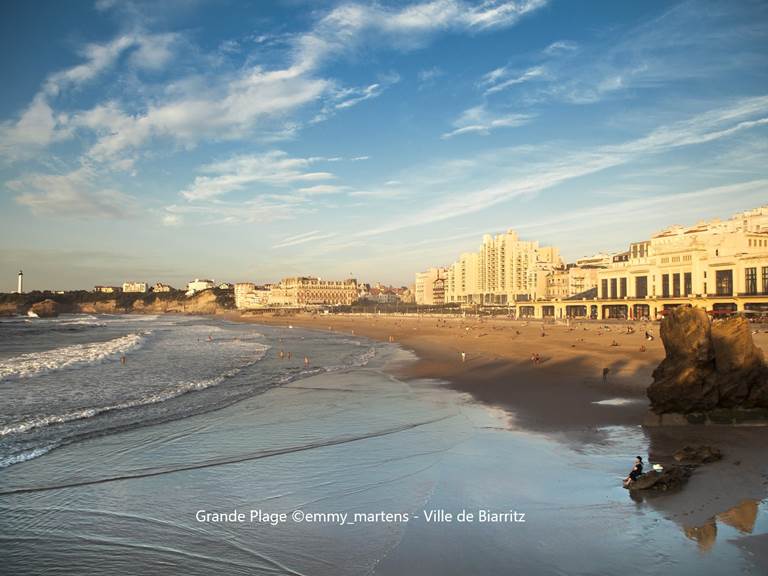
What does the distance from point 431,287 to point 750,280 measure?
126 metres

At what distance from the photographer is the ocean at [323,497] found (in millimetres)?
7074

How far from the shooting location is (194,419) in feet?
53.2

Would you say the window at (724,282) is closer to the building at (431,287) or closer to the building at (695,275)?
the building at (695,275)

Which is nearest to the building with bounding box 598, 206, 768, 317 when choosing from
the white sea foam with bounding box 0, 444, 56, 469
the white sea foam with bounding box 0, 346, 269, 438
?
the white sea foam with bounding box 0, 346, 269, 438

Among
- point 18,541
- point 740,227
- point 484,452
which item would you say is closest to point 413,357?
point 484,452

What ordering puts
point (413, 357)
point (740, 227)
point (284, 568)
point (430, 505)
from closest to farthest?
point (284, 568)
point (430, 505)
point (413, 357)
point (740, 227)

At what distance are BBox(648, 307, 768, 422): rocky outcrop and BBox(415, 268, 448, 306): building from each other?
521 feet

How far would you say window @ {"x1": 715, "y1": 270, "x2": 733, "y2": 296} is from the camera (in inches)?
2256

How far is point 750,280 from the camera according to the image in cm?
5578

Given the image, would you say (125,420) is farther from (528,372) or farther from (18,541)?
(528,372)

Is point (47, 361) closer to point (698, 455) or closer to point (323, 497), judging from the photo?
point (323, 497)

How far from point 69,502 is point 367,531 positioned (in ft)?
18.1

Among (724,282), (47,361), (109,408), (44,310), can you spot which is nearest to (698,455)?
(109,408)

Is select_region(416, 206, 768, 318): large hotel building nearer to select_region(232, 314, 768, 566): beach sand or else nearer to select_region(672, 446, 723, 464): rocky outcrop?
select_region(232, 314, 768, 566): beach sand
